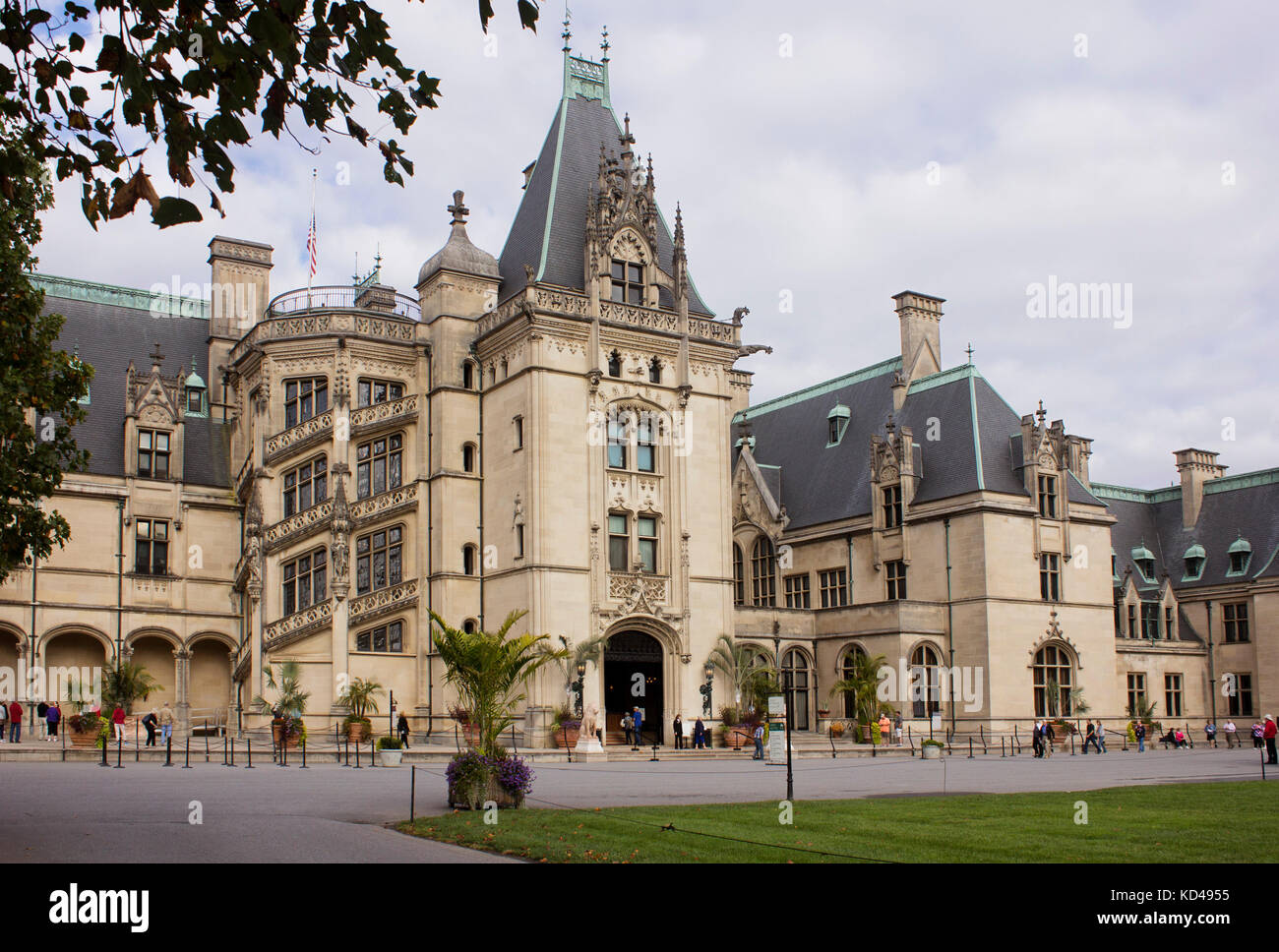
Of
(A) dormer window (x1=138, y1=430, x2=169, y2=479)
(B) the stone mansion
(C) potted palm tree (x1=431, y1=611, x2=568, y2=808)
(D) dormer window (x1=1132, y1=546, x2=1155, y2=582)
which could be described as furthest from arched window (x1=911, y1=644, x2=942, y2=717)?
(A) dormer window (x1=138, y1=430, x2=169, y2=479)

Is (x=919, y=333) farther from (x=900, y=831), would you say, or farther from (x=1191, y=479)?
(x=900, y=831)

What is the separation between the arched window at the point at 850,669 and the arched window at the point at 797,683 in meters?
2.03

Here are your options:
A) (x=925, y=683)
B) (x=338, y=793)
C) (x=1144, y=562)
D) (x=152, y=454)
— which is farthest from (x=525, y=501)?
(x=1144, y=562)

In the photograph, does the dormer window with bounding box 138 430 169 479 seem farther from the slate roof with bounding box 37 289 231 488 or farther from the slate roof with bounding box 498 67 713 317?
the slate roof with bounding box 498 67 713 317

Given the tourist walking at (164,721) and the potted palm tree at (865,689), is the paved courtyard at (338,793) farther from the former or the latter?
the tourist walking at (164,721)

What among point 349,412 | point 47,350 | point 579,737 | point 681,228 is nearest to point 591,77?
point 681,228

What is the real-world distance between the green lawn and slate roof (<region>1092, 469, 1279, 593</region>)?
44926 millimetres

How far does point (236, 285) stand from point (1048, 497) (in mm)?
34872

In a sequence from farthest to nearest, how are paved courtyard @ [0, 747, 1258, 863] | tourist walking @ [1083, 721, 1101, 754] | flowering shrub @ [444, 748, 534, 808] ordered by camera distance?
tourist walking @ [1083, 721, 1101, 754] < flowering shrub @ [444, 748, 534, 808] < paved courtyard @ [0, 747, 1258, 863]

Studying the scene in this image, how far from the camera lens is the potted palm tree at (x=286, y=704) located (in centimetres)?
3806

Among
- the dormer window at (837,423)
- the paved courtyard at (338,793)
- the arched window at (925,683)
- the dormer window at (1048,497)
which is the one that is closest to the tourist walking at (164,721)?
the paved courtyard at (338,793)

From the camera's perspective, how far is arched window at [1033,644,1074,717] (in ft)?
169
